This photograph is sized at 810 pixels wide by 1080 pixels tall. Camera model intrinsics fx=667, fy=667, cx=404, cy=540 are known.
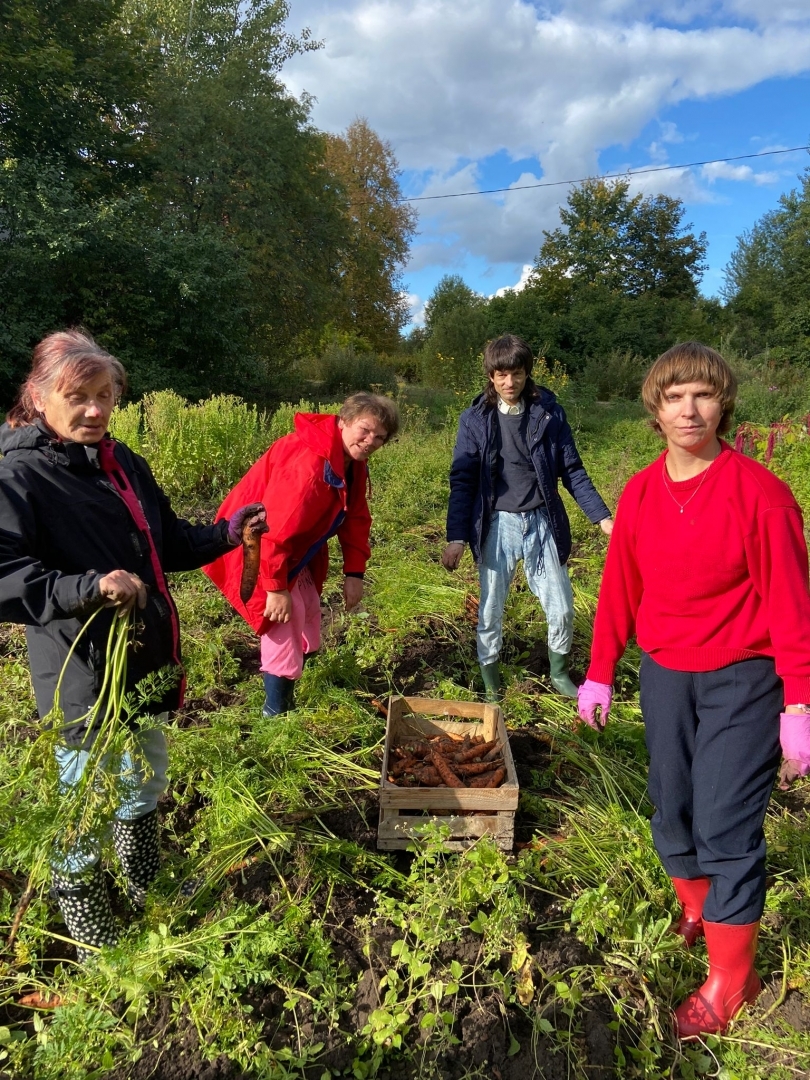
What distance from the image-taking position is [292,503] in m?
2.81

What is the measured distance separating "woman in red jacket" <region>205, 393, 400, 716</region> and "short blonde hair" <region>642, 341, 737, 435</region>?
4.09ft

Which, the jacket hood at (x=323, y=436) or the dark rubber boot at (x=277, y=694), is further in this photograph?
the dark rubber boot at (x=277, y=694)

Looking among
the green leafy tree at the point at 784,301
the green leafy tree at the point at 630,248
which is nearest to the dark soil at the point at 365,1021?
the green leafy tree at the point at 784,301

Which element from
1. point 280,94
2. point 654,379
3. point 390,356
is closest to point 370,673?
point 654,379

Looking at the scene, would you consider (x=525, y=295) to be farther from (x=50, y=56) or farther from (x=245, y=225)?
(x=50, y=56)

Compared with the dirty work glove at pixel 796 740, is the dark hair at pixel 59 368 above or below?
above

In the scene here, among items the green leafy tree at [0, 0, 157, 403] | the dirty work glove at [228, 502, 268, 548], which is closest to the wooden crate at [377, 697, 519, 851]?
the dirty work glove at [228, 502, 268, 548]

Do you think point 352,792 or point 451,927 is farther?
point 352,792

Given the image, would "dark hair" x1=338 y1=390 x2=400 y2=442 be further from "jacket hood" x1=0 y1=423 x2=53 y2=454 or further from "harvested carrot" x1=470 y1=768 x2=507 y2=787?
"harvested carrot" x1=470 y1=768 x2=507 y2=787

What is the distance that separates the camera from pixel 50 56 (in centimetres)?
1320

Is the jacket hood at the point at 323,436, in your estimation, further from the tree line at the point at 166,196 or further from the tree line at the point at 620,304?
the tree line at the point at 620,304

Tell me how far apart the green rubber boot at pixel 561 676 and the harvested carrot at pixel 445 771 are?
3.88ft

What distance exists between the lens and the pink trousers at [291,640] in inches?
122

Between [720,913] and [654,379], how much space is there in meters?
1.60
